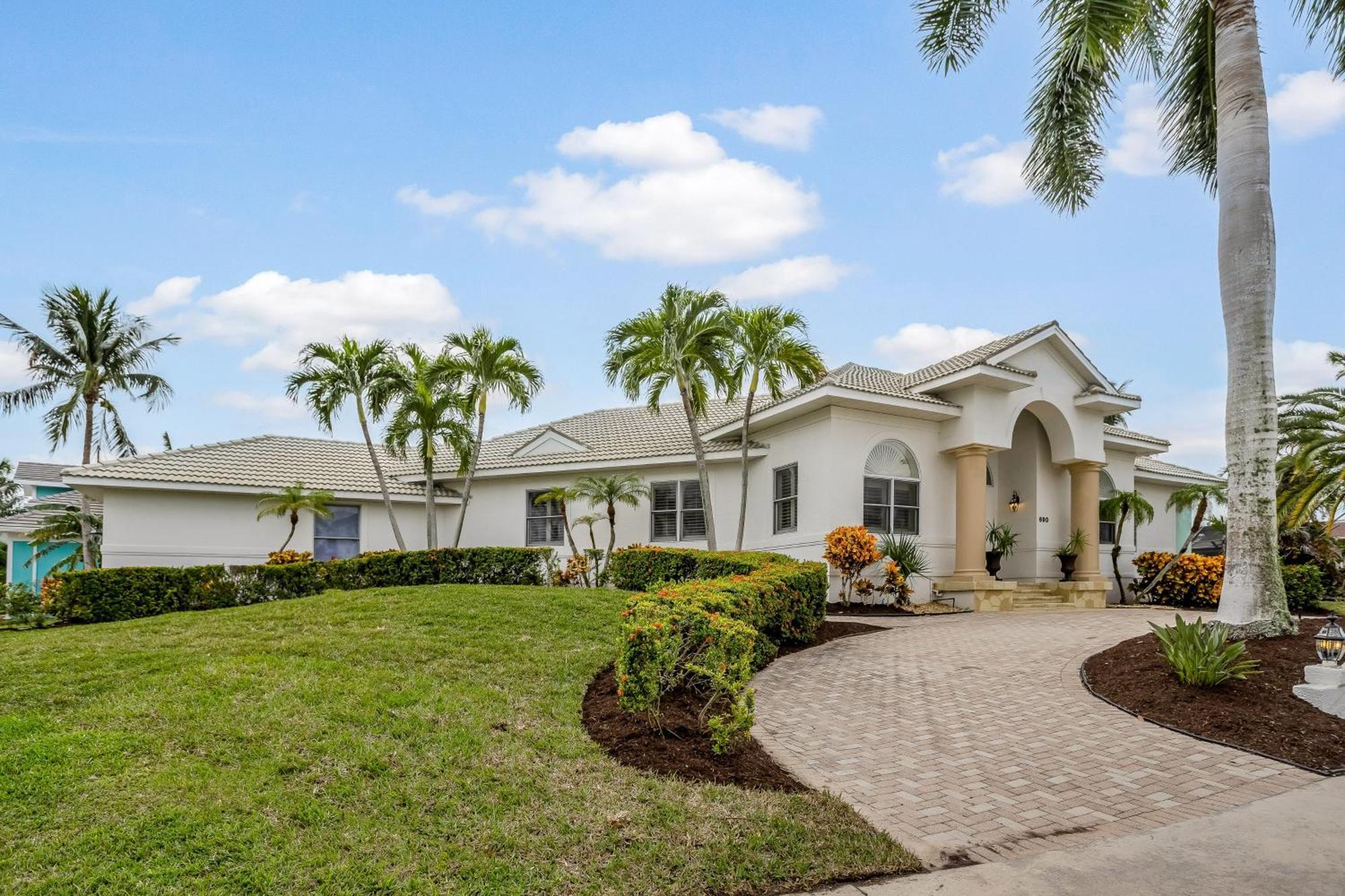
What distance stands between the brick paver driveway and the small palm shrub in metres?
0.86

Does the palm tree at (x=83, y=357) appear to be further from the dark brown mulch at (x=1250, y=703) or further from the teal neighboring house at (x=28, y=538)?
the dark brown mulch at (x=1250, y=703)

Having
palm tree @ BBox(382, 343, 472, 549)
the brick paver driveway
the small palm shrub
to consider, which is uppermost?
palm tree @ BBox(382, 343, 472, 549)

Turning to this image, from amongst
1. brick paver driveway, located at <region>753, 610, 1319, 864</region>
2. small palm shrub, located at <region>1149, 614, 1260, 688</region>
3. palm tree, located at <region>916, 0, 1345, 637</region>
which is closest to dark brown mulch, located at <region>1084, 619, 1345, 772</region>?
small palm shrub, located at <region>1149, 614, 1260, 688</region>

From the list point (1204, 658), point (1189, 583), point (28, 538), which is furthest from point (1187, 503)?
point (28, 538)

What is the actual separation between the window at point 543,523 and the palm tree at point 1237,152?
13.4 m

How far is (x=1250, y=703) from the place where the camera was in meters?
7.29

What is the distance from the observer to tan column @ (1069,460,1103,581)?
1836 cm

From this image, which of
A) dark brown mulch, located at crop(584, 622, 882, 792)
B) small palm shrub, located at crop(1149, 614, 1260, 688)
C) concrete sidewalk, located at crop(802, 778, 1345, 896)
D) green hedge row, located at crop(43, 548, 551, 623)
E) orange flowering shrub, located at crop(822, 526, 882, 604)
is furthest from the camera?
orange flowering shrub, located at crop(822, 526, 882, 604)

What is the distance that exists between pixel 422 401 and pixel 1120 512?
55.0 feet

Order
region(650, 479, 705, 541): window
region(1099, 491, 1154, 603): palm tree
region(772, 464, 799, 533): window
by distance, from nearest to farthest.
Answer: region(772, 464, 799, 533): window → region(1099, 491, 1154, 603): palm tree → region(650, 479, 705, 541): window

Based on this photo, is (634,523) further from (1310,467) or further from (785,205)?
→ (1310,467)

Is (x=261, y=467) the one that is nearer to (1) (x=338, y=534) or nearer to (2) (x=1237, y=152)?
(1) (x=338, y=534)

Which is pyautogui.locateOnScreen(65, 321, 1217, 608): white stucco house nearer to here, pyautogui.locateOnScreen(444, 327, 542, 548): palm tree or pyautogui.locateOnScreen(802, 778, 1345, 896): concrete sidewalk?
pyautogui.locateOnScreen(444, 327, 542, 548): palm tree

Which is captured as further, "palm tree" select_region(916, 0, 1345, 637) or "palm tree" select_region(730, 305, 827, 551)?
"palm tree" select_region(730, 305, 827, 551)
